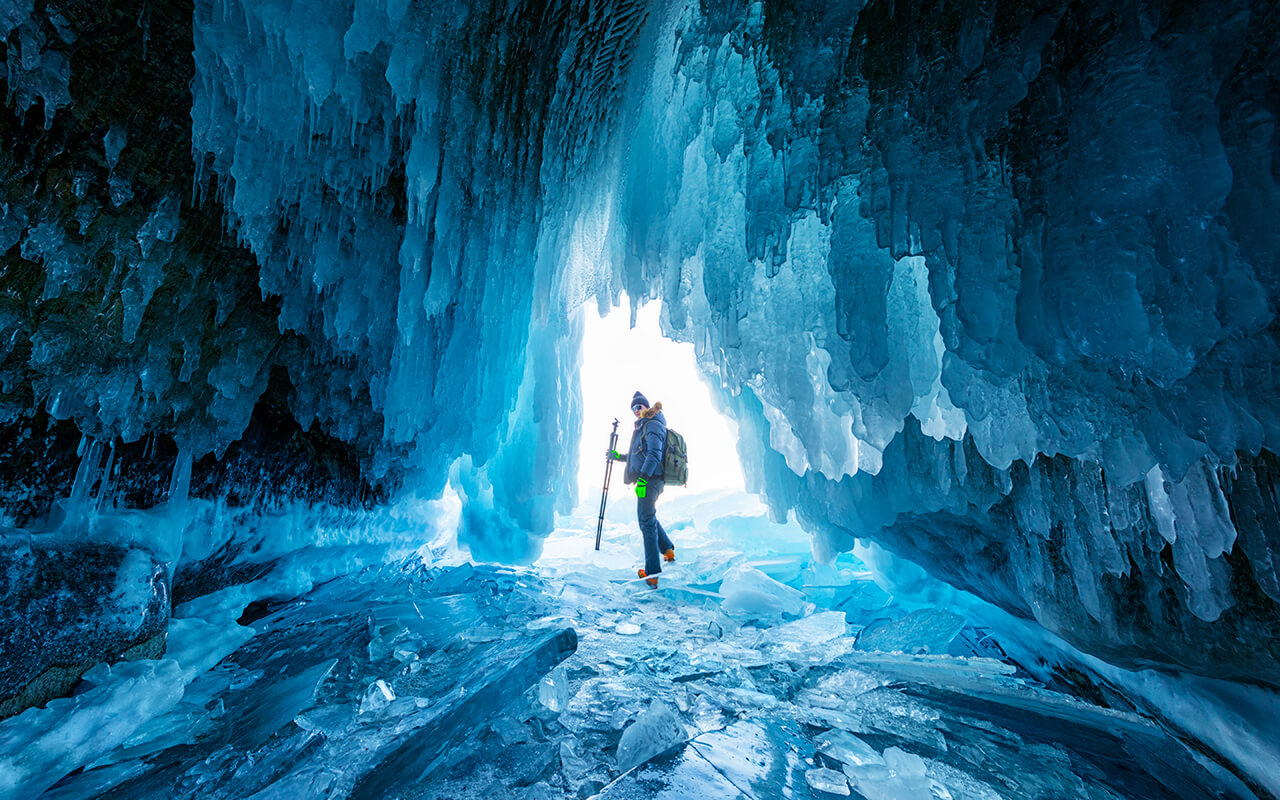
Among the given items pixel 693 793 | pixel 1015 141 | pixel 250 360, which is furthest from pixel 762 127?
pixel 250 360

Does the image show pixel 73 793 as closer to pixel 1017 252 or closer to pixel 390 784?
pixel 390 784

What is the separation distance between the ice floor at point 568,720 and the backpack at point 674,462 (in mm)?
2677

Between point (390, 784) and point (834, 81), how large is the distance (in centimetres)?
357

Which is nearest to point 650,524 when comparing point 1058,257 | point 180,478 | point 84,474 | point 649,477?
point 649,477

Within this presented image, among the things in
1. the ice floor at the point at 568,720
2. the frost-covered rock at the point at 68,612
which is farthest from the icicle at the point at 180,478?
the ice floor at the point at 568,720

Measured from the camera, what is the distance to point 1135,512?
2.13 meters

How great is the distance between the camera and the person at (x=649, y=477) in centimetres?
597

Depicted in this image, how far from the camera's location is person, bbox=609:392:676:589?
19.6ft

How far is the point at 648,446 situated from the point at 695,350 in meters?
2.23

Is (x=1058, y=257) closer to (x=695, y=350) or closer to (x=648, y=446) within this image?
(x=695, y=350)

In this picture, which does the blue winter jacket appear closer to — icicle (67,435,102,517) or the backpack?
the backpack

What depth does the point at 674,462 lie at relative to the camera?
6.55 metres

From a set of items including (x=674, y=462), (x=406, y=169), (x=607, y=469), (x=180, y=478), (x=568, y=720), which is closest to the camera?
(x=568, y=720)

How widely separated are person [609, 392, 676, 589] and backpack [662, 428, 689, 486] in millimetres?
186
